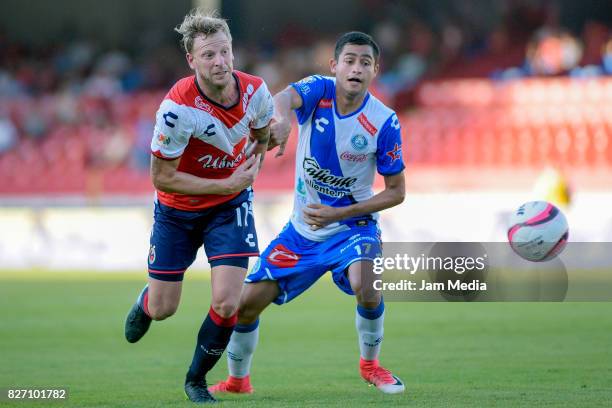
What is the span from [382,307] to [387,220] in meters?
9.35

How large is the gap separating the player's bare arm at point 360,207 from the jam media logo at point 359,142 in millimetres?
262

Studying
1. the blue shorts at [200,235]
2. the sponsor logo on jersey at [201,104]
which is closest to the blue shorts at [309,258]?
the blue shorts at [200,235]

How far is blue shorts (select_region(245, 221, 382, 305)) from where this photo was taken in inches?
272

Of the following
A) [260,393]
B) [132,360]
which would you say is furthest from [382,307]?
[132,360]

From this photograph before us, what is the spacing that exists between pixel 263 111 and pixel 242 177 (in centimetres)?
50

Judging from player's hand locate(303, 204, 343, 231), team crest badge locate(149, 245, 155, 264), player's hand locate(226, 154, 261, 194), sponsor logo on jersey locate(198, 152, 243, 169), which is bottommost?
team crest badge locate(149, 245, 155, 264)

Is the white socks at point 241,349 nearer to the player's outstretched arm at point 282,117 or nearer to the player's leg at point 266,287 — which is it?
the player's leg at point 266,287

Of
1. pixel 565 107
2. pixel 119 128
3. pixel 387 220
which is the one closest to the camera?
pixel 387 220

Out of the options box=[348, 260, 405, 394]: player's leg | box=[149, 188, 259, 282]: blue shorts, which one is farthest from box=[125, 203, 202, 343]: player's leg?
box=[348, 260, 405, 394]: player's leg

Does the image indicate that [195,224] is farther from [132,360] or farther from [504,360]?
[504,360]

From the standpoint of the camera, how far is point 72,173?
2392 centimetres

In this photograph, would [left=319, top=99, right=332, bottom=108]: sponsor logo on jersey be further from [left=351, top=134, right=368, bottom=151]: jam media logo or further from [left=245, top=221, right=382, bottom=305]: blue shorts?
[left=245, top=221, right=382, bottom=305]: blue shorts

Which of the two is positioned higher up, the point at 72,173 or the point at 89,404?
the point at 72,173

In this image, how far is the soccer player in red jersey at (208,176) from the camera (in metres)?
6.18
